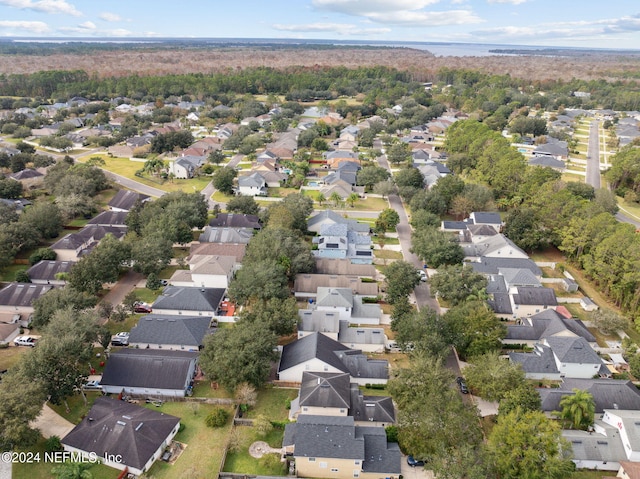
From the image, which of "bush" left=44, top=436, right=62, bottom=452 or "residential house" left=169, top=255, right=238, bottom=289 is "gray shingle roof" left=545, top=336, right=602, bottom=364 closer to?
"residential house" left=169, top=255, right=238, bottom=289

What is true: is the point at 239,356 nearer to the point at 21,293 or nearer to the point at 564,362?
the point at 21,293

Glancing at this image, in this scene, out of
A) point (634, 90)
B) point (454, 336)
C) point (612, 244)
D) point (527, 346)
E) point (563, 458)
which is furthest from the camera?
point (634, 90)

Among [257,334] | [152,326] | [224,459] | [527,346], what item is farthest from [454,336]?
[152,326]

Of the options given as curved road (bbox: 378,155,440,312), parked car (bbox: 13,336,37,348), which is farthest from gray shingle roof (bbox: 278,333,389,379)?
parked car (bbox: 13,336,37,348)

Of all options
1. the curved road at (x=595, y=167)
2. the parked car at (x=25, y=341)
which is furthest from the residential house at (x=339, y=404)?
the curved road at (x=595, y=167)

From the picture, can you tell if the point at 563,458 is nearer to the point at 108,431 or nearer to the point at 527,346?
the point at 527,346

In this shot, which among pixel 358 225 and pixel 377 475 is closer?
pixel 377 475

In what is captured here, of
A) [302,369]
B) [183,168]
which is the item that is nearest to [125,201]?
[183,168]
